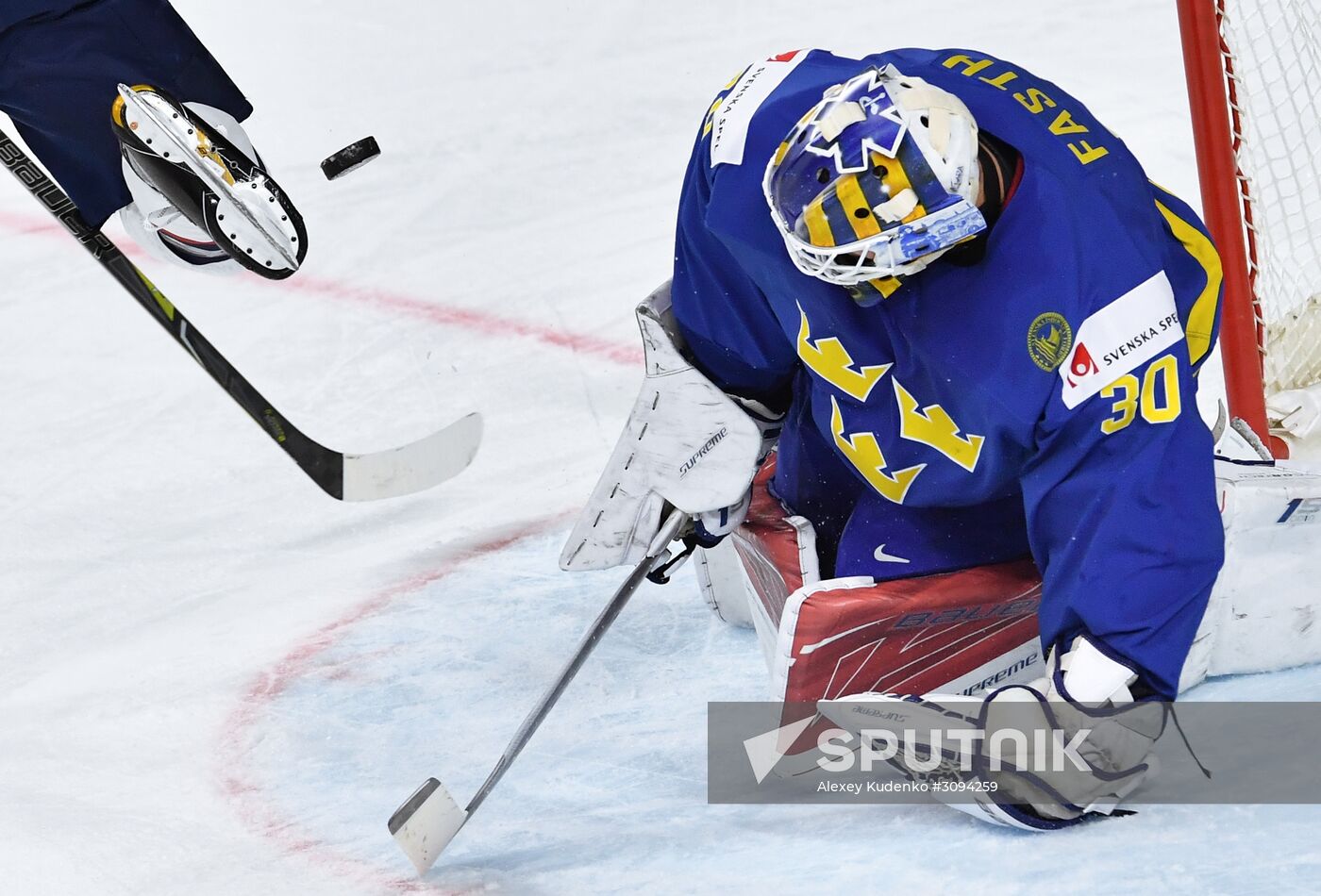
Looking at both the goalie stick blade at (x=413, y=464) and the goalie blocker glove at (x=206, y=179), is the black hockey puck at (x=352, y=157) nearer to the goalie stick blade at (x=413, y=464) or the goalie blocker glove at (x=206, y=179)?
the goalie blocker glove at (x=206, y=179)

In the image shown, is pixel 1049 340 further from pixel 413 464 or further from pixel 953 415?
pixel 413 464

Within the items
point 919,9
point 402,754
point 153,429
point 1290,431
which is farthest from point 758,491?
point 919,9

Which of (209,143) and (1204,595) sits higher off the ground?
(209,143)

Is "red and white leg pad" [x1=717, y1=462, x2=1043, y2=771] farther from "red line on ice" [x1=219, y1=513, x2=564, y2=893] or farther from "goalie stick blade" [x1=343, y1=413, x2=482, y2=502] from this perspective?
"goalie stick blade" [x1=343, y1=413, x2=482, y2=502]

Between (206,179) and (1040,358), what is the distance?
4.76 ft

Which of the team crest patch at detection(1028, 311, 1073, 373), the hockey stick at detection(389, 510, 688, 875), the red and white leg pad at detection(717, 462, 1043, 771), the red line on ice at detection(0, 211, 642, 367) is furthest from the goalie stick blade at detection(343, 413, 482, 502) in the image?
the team crest patch at detection(1028, 311, 1073, 373)

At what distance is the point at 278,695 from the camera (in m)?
2.63

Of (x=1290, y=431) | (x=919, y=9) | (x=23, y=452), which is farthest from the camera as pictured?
(x=919, y=9)

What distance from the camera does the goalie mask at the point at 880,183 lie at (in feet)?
5.81

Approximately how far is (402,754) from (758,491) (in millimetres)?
723

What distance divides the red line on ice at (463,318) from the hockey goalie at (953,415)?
1237 mm

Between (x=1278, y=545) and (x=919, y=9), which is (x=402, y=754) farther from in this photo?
(x=919, y=9)

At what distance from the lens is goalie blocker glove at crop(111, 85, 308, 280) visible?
8.40 feet

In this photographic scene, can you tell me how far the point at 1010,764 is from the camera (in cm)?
191
